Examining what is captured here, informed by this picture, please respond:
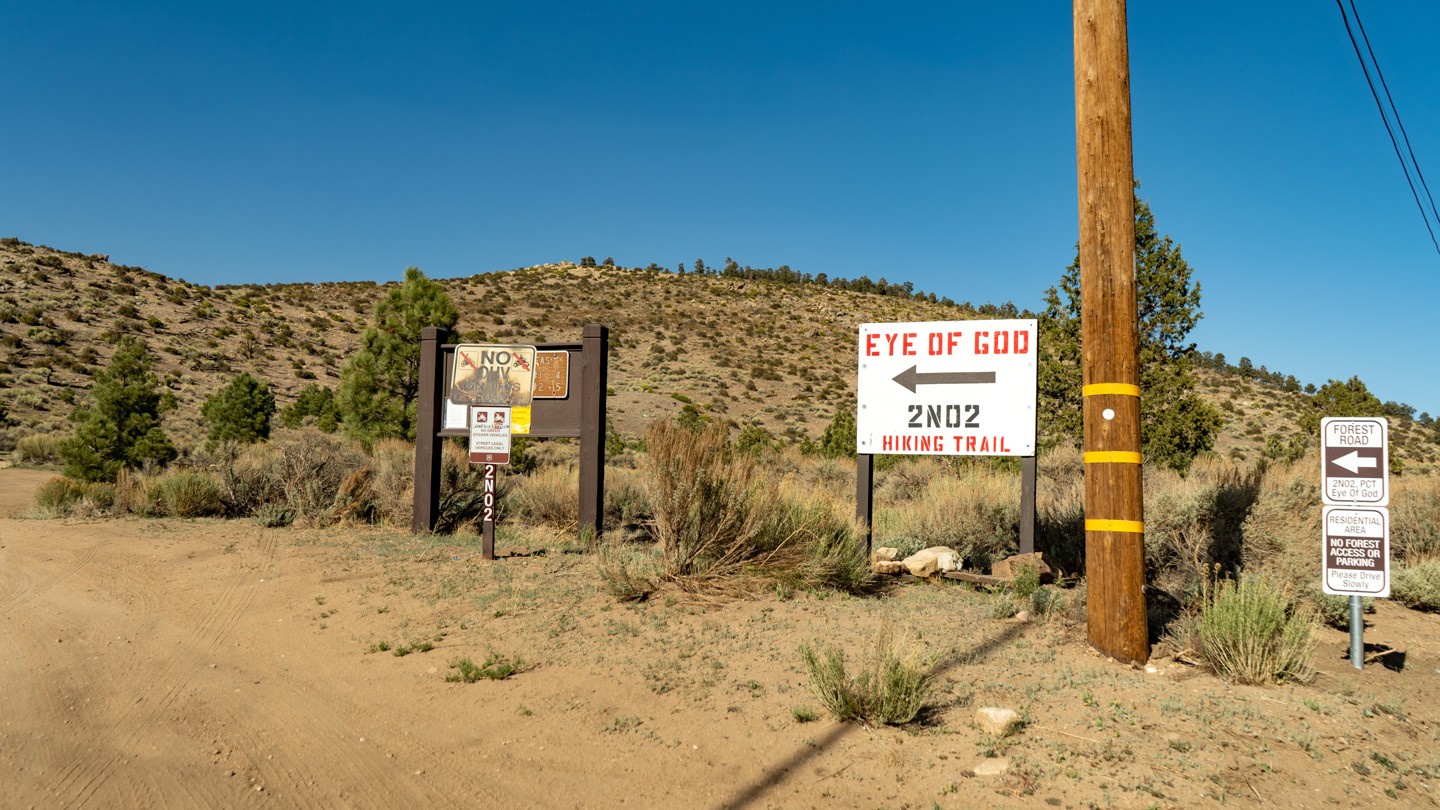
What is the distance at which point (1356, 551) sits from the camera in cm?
694

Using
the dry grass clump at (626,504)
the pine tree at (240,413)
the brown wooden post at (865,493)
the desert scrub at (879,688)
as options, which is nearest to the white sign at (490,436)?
the dry grass clump at (626,504)

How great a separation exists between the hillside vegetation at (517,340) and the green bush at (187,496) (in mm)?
12319

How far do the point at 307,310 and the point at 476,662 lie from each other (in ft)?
183

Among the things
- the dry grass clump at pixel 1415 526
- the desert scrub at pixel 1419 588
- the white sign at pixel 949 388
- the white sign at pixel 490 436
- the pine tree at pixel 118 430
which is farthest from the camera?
the pine tree at pixel 118 430

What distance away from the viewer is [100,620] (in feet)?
27.8

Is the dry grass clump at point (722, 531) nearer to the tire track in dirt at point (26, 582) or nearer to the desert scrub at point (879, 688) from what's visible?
the desert scrub at point (879, 688)

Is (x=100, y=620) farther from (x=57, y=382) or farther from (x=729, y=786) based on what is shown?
(x=57, y=382)

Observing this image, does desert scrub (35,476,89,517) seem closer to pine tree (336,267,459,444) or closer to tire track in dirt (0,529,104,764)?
tire track in dirt (0,529,104,764)

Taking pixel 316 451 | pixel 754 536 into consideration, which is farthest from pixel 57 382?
pixel 754 536

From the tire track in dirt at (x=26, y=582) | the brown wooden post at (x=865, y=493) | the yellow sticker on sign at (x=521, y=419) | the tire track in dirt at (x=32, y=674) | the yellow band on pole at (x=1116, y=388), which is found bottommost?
the tire track in dirt at (x=32, y=674)

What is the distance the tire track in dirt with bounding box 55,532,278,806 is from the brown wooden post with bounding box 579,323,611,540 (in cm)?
418

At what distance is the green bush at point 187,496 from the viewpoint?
15.2m

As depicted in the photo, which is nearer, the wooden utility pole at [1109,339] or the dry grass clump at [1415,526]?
the wooden utility pole at [1109,339]

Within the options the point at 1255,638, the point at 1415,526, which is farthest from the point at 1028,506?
the point at 1415,526
